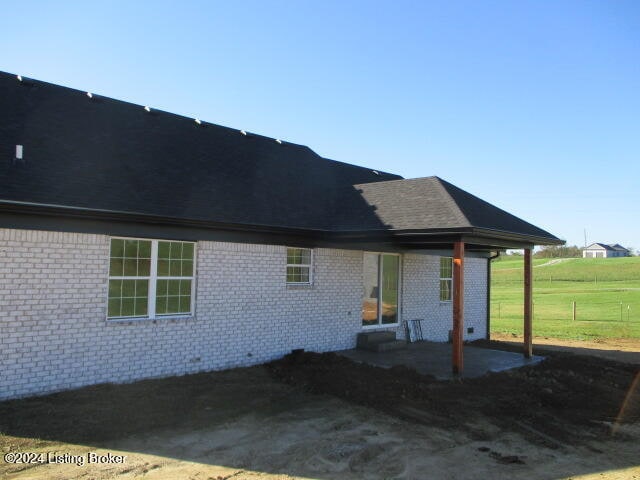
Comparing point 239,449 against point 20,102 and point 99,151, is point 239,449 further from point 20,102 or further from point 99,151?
point 20,102

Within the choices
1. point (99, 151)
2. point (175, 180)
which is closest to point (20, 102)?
point (99, 151)

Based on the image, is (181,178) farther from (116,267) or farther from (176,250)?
(116,267)

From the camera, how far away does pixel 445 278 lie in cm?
1636

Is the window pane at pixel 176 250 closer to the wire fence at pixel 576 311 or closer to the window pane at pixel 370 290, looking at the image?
the window pane at pixel 370 290

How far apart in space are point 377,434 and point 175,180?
266 inches

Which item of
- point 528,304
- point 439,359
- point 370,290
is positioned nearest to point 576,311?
point 528,304

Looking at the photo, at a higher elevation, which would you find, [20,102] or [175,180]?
[20,102]

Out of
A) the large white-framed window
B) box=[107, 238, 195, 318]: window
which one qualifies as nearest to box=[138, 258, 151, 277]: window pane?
box=[107, 238, 195, 318]: window

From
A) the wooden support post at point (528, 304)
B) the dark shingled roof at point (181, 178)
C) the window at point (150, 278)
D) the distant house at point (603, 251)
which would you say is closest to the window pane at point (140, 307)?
the window at point (150, 278)

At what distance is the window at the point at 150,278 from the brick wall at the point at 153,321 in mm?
221

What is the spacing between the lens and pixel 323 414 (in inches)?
309

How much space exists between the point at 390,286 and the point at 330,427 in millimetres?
7555

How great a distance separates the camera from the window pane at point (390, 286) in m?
14.3

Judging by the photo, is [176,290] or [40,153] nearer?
[40,153]
